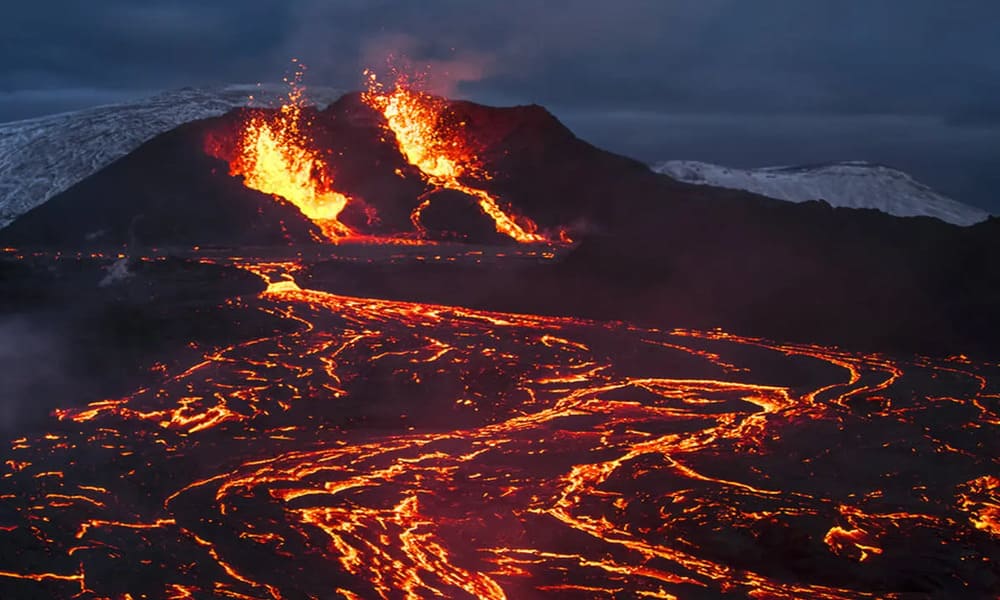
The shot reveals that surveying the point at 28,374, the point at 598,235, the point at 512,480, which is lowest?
the point at 512,480

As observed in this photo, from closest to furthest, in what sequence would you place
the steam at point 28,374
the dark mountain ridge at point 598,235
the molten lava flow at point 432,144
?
the steam at point 28,374 → the dark mountain ridge at point 598,235 → the molten lava flow at point 432,144

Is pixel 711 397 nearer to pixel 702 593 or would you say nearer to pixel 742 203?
pixel 702 593

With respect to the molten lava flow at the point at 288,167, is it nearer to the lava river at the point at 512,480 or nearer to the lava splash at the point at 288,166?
the lava splash at the point at 288,166

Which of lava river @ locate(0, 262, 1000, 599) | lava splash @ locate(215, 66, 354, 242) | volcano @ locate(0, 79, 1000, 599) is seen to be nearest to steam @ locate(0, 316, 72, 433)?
volcano @ locate(0, 79, 1000, 599)

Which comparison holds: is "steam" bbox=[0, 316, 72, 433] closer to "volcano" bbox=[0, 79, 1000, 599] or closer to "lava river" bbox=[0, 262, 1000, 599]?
"volcano" bbox=[0, 79, 1000, 599]

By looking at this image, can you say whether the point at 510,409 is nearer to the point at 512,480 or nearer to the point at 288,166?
the point at 512,480

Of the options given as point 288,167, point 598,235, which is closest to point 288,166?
point 288,167

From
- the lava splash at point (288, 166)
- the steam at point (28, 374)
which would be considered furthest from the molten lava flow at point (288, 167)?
the steam at point (28, 374)
